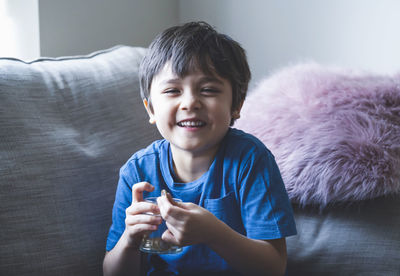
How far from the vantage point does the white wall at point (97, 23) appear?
1.67 meters

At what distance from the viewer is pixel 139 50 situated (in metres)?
1.57

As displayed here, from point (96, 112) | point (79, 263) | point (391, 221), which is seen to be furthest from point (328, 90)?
point (79, 263)

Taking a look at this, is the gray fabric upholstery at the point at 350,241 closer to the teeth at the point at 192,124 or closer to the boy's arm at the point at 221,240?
the boy's arm at the point at 221,240

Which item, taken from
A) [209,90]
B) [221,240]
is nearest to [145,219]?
[221,240]

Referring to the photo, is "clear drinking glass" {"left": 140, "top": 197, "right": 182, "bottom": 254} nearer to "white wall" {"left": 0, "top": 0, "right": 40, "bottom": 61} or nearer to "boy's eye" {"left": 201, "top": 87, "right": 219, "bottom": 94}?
"boy's eye" {"left": 201, "top": 87, "right": 219, "bottom": 94}

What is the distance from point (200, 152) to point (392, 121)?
1.68 feet

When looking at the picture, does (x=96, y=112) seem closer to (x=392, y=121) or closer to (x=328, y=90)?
(x=328, y=90)

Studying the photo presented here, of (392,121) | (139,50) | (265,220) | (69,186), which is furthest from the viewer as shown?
(139,50)

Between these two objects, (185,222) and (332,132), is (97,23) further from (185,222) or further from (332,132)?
(185,222)

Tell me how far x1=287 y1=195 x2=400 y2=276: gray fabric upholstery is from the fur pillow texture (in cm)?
4

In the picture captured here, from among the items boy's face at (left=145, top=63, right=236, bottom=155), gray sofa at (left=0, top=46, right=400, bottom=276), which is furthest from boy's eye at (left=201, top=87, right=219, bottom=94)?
gray sofa at (left=0, top=46, right=400, bottom=276)

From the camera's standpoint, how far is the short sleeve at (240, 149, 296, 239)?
97cm

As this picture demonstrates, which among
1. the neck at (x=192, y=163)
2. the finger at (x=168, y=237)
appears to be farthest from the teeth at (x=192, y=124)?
the finger at (x=168, y=237)

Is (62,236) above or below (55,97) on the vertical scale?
below
